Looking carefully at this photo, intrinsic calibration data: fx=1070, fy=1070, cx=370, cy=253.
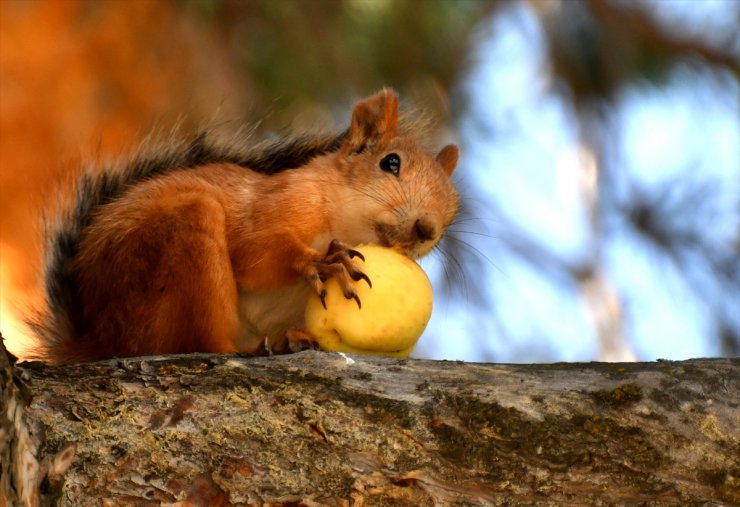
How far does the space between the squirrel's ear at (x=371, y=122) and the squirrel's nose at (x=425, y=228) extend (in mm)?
393

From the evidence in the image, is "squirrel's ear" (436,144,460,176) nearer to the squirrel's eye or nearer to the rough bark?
the squirrel's eye

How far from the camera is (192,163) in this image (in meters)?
2.94

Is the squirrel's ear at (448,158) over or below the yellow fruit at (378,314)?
over

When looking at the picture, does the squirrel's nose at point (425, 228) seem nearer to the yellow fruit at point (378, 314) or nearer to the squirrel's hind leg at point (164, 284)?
the yellow fruit at point (378, 314)

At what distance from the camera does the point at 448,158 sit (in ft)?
10.2

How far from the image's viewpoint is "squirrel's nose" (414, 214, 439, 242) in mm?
2592

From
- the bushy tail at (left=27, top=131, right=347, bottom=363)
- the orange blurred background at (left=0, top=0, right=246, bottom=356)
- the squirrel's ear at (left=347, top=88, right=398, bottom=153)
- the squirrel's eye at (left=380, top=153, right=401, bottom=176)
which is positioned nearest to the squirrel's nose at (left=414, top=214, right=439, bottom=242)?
the squirrel's eye at (left=380, top=153, right=401, bottom=176)

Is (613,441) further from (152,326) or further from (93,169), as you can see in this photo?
(93,169)

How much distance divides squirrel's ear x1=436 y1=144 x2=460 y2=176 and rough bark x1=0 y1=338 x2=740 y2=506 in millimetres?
1225

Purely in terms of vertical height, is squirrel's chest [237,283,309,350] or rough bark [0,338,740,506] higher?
squirrel's chest [237,283,309,350]

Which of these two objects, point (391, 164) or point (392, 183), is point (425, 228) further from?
point (391, 164)

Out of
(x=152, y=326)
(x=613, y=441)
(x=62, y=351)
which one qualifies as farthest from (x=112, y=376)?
(x=613, y=441)

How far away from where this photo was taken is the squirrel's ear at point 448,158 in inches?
122

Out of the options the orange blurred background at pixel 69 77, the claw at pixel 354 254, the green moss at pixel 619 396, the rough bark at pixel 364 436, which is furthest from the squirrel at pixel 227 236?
the orange blurred background at pixel 69 77
